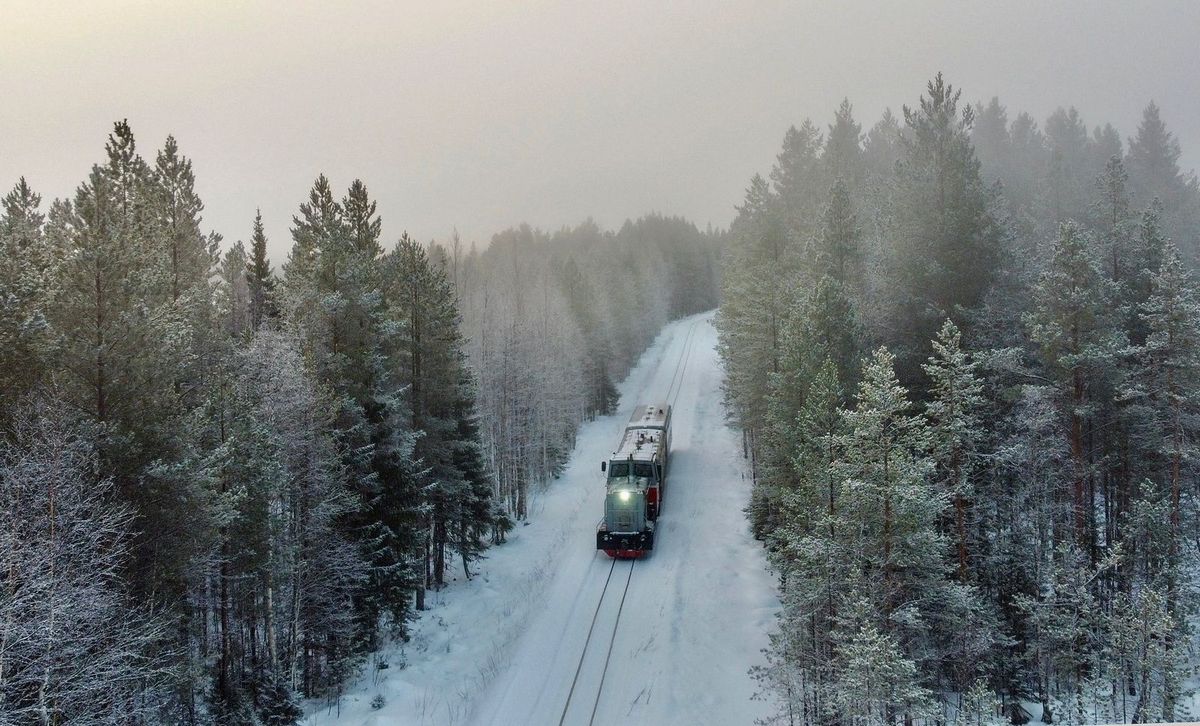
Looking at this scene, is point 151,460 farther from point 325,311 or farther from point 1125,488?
point 1125,488

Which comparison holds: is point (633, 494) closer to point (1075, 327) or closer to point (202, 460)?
A: point (1075, 327)

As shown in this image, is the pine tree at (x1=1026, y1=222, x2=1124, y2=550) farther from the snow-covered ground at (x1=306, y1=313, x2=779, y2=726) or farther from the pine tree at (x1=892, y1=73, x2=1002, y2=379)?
the snow-covered ground at (x1=306, y1=313, x2=779, y2=726)

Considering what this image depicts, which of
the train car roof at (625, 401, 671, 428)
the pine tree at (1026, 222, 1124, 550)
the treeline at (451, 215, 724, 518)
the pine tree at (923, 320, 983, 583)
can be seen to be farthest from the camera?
the treeline at (451, 215, 724, 518)

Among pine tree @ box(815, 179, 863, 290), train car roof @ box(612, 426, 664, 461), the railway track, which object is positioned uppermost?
pine tree @ box(815, 179, 863, 290)

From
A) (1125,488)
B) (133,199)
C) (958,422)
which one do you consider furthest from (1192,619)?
(133,199)

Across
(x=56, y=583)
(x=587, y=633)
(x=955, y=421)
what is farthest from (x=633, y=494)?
(x=56, y=583)

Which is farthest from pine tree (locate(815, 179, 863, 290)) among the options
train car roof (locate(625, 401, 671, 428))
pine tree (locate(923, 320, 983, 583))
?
train car roof (locate(625, 401, 671, 428))

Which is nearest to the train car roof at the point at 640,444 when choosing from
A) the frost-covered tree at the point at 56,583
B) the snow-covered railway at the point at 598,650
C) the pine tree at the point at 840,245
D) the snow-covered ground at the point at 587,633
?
the snow-covered ground at the point at 587,633
